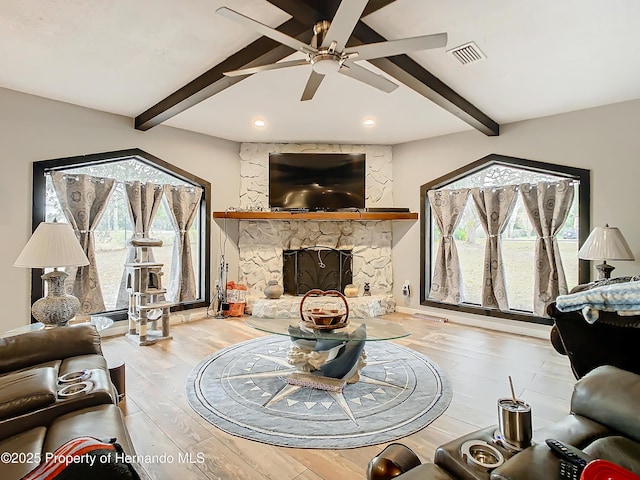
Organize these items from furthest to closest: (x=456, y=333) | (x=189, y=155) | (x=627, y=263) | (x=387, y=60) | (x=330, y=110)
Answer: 1. (x=189, y=155)
2. (x=456, y=333)
3. (x=330, y=110)
4. (x=627, y=263)
5. (x=387, y=60)

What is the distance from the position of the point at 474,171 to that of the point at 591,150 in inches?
53.0

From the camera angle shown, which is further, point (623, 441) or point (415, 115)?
point (415, 115)

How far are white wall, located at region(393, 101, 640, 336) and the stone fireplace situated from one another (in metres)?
0.85

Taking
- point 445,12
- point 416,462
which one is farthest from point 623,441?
point 445,12

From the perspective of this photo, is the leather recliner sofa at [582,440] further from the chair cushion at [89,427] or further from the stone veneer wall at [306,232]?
the stone veneer wall at [306,232]

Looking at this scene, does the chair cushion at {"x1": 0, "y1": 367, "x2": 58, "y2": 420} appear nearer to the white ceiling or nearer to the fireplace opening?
the white ceiling

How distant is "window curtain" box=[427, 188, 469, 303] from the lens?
199 inches

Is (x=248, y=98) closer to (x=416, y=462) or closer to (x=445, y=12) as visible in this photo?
(x=445, y=12)

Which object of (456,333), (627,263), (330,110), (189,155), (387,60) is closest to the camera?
(387,60)

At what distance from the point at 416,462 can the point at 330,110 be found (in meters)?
3.72

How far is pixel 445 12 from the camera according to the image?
7.41 feet

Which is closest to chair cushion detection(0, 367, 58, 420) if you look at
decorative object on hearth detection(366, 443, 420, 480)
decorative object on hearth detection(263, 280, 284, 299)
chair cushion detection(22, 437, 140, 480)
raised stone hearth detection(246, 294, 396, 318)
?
chair cushion detection(22, 437, 140, 480)

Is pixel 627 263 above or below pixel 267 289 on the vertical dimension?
above

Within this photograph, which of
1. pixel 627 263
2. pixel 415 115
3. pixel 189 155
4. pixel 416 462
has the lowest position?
pixel 416 462
